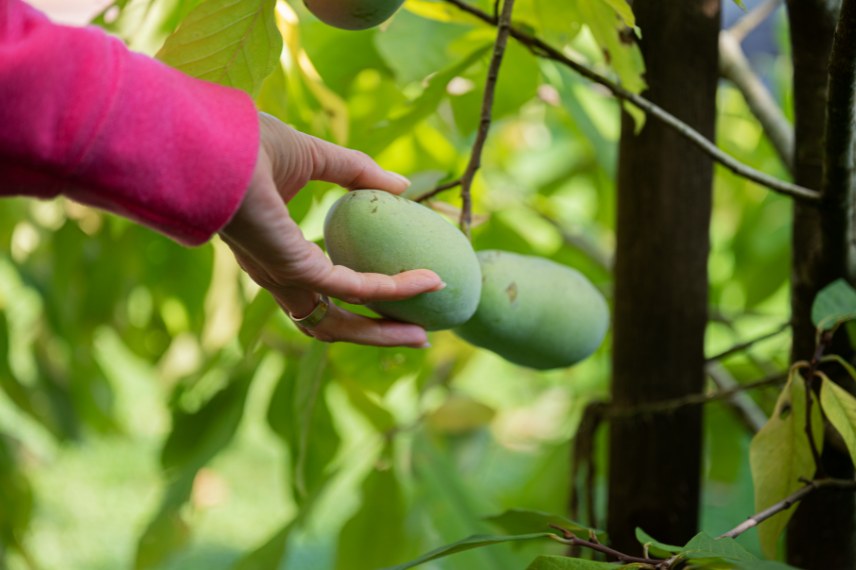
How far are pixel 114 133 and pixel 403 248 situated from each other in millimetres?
186

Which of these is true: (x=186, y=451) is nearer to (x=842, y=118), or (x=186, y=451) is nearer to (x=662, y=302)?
(x=662, y=302)

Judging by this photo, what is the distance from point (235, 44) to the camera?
2.09ft

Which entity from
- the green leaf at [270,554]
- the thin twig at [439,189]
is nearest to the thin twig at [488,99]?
the thin twig at [439,189]

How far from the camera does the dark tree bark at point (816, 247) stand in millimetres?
721

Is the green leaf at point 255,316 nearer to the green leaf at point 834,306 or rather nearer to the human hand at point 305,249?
the human hand at point 305,249

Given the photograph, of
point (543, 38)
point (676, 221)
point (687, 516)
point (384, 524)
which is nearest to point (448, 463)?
point (384, 524)

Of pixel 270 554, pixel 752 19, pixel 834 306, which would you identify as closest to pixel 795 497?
pixel 834 306

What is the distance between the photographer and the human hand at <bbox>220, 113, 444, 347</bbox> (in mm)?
475

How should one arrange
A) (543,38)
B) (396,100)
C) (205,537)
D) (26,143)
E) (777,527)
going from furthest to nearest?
(205,537)
(396,100)
(543,38)
(777,527)
(26,143)

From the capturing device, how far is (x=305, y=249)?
49cm

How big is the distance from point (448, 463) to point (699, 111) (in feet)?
1.80

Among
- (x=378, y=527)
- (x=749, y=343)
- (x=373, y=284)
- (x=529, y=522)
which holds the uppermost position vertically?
(x=373, y=284)

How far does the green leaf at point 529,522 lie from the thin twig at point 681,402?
18 cm

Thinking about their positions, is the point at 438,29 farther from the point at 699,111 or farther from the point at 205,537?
the point at 205,537
